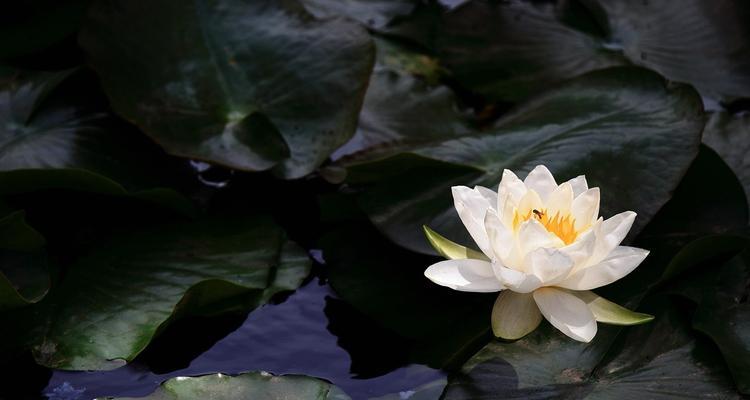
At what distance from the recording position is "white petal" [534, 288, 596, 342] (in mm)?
1341

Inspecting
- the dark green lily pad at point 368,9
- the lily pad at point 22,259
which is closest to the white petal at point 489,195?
the lily pad at point 22,259

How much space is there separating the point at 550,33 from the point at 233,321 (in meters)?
1.16

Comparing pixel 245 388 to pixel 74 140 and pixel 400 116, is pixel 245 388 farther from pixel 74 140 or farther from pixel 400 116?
pixel 400 116

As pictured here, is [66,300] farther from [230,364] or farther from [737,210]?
[737,210]

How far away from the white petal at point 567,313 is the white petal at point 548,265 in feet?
0.09

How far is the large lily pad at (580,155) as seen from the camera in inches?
67.4

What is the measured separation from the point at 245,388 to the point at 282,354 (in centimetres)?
22

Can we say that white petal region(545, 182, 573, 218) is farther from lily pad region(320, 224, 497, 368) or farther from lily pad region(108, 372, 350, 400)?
lily pad region(108, 372, 350, 400)

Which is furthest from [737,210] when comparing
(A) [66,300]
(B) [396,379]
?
(A) [66,300]

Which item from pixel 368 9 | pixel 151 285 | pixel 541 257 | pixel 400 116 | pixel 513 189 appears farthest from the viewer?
pixel 368 9

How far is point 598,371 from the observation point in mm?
1457

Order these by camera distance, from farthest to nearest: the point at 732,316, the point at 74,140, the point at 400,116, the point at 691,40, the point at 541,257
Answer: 1. the point at 691,40
2. the point at 400,116
3. the point at 74,140
4. the point at 732,316
5. the point at 541,257

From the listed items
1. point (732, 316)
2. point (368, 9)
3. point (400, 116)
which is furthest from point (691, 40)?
point (732, 316)

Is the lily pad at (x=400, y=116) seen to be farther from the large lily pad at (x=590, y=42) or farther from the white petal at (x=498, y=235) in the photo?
the white petal at (x=498, y=235)
